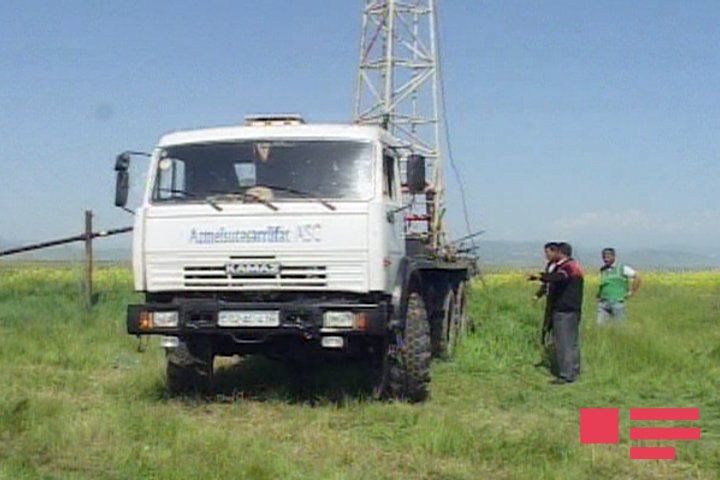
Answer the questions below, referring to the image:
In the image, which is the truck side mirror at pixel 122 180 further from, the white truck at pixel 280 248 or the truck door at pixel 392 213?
the truck door at pixel 392 213

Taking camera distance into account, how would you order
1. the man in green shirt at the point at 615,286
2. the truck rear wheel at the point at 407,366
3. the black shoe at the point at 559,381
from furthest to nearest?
the man in green shirt at the point at 615,286 → the black shoe at the point at 559,381 → the truck rear wheel at the point at 407,366

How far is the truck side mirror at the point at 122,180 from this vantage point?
30.1 feet

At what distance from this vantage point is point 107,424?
7.48 m

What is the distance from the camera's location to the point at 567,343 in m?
10.7

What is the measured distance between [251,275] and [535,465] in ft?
10.3

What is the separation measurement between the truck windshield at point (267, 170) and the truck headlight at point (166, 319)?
3.32 feet

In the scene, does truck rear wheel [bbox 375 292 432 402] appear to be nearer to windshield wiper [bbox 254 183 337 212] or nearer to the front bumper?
the front bumper

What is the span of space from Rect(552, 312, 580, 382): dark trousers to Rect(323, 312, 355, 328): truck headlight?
3229 millimetres

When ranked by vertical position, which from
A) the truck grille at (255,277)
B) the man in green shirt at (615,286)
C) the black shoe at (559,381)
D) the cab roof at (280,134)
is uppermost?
the cab roof at (280,134)

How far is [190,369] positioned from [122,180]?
1.89 meters

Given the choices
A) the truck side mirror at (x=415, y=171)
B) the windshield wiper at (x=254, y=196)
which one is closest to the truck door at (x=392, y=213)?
the truck side mirror at (x=415, y=171)

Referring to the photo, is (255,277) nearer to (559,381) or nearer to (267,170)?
(267,170)

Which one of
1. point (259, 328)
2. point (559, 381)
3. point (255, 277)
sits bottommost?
point (559, 381)

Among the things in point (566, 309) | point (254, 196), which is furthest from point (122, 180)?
point (566, 309)
